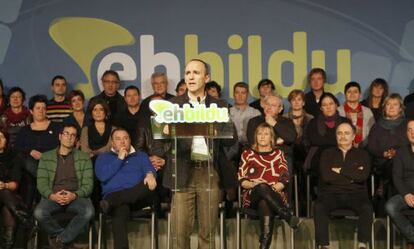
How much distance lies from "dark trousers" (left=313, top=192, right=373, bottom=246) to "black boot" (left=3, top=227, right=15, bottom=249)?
2371 mm

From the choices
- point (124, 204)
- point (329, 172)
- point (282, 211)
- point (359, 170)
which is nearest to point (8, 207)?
point (124, 204)

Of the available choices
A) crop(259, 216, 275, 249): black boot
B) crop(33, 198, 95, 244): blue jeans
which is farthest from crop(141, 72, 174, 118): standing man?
crop(259, 216, 275, 249): black boot

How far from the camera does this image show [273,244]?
6648mm

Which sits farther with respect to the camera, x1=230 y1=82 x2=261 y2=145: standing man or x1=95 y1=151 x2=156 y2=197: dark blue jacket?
x1=230 y1=82 x2=261 y2=145: standing man

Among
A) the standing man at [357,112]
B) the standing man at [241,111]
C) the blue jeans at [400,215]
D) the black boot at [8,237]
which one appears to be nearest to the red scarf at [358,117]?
the standing man at [357,112]

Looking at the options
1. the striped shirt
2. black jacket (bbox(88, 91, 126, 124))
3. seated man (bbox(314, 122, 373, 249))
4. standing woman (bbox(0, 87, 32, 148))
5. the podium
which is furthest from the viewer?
black jacket (bbox(88, 91, 126, 124))

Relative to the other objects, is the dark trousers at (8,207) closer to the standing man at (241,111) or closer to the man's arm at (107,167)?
the man's arm at (107,167)

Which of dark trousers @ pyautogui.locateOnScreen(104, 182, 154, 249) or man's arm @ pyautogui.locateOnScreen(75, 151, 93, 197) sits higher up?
man's arm @ pyautogui.locateOnScreen(75, 151, 93, 197)

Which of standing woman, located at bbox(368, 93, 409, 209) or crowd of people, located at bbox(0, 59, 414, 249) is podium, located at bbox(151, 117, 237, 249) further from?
standing woman, located at bbox(368, 93, 409, 209)

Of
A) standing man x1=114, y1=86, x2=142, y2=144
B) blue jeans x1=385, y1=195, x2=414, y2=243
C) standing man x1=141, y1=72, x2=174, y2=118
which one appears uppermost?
standing man x1=141, y1=72, x2=174, y2=118

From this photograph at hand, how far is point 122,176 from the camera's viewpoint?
6.58 meters

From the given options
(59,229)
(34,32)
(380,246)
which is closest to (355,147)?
(380,246)

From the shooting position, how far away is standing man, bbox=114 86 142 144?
748cm

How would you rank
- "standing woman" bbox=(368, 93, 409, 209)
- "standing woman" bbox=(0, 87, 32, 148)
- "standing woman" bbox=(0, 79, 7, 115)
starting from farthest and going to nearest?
"standing woman" bbox=(0, 79, 7, 115) < "standing woman" bbox=(0, 87, 32, 148) < "standing woman" bbox=(368, 93, 409, 209)
